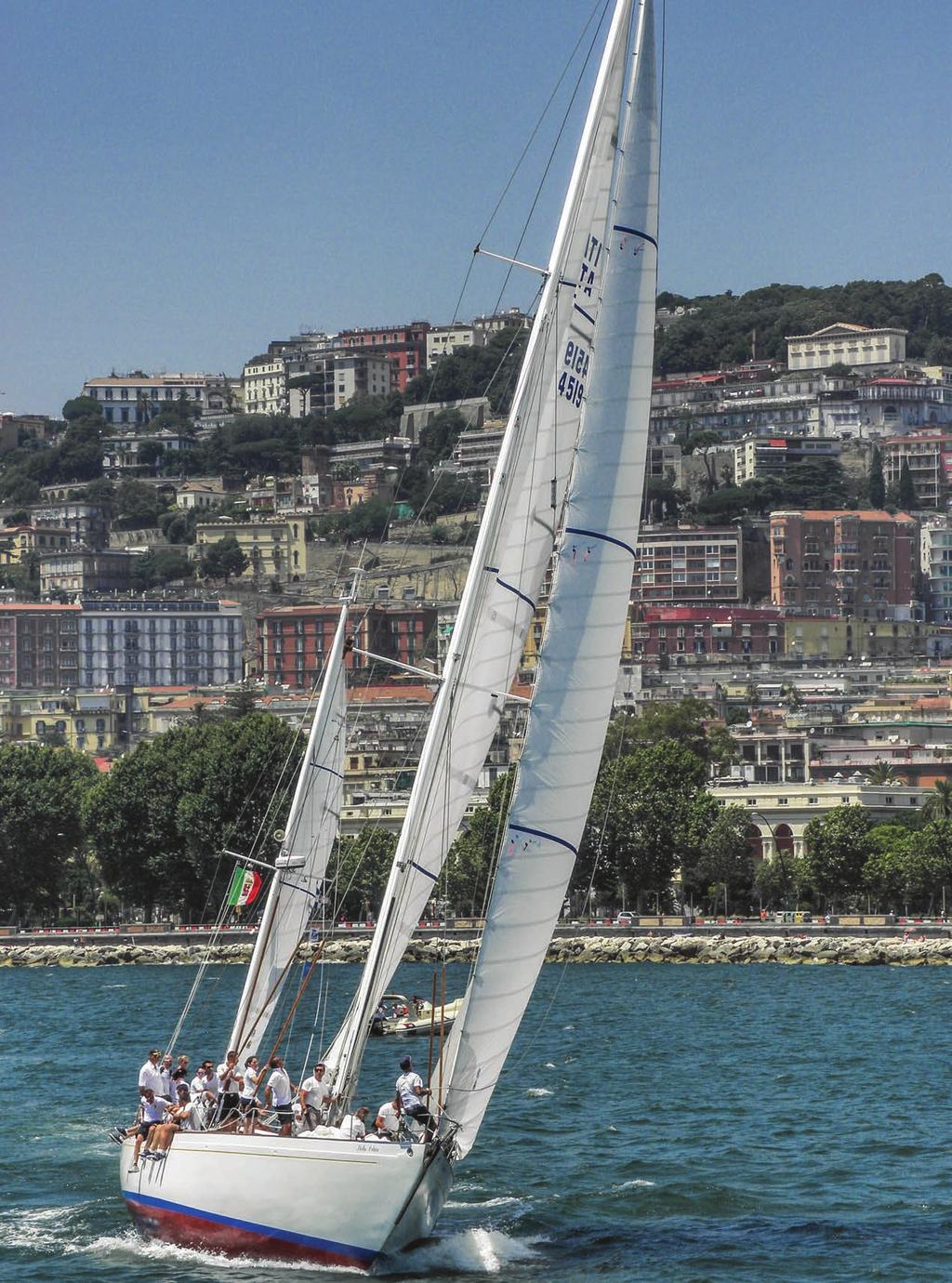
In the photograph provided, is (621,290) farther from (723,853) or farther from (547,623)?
(723,853)

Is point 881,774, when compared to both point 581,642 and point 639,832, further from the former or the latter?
point 581,642

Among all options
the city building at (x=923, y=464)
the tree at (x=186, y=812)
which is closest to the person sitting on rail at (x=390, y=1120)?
the tree at (x=186, y=812)

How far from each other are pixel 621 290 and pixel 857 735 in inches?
3837

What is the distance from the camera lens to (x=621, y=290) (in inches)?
798

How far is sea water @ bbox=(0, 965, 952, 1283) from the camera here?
71.6 feet

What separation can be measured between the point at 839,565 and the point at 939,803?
81828 mm

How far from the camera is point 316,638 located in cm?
15562

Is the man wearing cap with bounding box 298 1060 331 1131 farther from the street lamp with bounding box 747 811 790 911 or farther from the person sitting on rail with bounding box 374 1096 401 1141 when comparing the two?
the street lamp with bounding box 747 811 790 911

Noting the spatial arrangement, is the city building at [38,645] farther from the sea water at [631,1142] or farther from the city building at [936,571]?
the sea water at [631,1142]

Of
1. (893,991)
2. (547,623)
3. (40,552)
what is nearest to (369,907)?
(893,991)

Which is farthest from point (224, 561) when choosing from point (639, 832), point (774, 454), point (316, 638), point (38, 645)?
point (639, 832)

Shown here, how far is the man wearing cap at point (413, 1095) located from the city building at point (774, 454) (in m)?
169

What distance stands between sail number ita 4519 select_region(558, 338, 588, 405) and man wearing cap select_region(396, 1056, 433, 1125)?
5.50 metres

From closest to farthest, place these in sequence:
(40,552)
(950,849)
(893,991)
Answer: (893,991) < (950,849) < (40,552)
